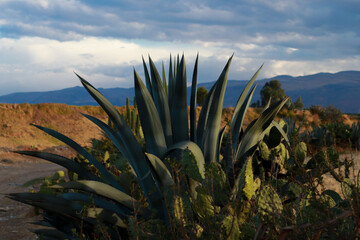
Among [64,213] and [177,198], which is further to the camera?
[64,213]

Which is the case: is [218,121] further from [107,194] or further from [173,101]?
[107,194]

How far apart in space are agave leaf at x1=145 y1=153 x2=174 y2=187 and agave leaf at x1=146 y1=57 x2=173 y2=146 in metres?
0.36

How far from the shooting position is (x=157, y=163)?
212cm

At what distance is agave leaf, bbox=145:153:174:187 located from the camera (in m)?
2.10

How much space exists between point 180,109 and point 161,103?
0.15 metres

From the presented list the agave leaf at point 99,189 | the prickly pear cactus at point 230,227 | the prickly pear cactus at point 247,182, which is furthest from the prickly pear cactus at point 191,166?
the prickly pear cactus at point 230,227

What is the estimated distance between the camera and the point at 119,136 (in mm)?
2561

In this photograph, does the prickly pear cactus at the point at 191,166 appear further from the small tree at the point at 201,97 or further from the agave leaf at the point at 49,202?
the small tree at the point at 201,97

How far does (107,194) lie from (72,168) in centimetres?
41

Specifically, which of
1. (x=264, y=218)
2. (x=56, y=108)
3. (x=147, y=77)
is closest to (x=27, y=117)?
(x=56, y=108)

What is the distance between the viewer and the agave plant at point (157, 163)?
7.02 feet

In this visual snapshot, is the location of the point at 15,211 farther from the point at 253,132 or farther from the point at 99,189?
the point at 253,132

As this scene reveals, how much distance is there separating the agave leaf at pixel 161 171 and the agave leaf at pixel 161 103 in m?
0.36

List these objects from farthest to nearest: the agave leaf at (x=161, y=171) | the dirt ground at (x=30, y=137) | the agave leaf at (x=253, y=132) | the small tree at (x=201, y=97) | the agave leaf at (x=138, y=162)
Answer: the small tree at (x=201, y=97), the dirt ground at (x=30, y=137), the agave leaf at (x=253, y=132), the agave leaf at (x=138, y=162), the agave leaf at (x=161, y=171)
